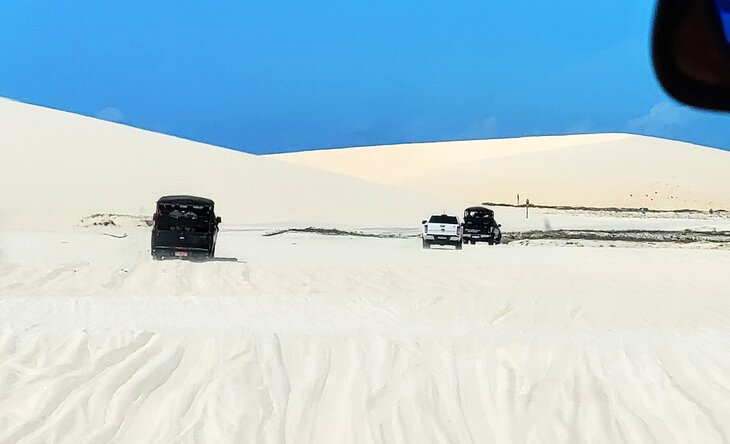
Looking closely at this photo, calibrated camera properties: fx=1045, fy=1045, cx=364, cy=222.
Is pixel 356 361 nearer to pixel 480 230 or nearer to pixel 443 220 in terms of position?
pixel 443 220

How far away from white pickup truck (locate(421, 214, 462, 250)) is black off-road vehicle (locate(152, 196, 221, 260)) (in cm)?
1233

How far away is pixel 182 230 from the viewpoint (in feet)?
90.2

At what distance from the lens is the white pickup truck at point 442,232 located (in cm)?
3819

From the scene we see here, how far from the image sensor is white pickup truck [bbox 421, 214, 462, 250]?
3819 cm

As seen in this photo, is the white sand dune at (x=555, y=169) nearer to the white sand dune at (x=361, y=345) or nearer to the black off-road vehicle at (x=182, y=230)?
the black off-road vehicle at (x=182, y=230)

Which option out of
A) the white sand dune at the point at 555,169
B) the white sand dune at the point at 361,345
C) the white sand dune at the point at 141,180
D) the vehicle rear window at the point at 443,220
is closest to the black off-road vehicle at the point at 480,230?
the vehicle rear window at the point at 443,220

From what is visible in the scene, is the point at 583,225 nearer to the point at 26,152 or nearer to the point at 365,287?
the point at 26,152

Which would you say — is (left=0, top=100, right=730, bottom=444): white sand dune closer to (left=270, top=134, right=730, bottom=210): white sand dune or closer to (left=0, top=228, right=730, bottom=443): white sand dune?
(left=0, top=228, right=730, bottom=443): white sand dune

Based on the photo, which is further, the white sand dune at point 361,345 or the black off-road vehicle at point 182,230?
the black off-road vehicle at point 182,230

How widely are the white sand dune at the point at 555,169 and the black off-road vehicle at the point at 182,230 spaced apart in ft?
216

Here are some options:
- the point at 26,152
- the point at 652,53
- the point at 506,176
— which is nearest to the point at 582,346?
the point at 652,53

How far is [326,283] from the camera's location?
20.4 metres

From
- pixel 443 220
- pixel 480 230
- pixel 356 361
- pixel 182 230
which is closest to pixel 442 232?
pixel 443 220

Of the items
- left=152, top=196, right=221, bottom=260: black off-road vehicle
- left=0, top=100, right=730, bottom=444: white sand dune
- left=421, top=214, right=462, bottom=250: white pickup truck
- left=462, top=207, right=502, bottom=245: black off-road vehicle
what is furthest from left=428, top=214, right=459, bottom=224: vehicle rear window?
left=152, top=196, right=221, bottom=260: black off-road vehicle
